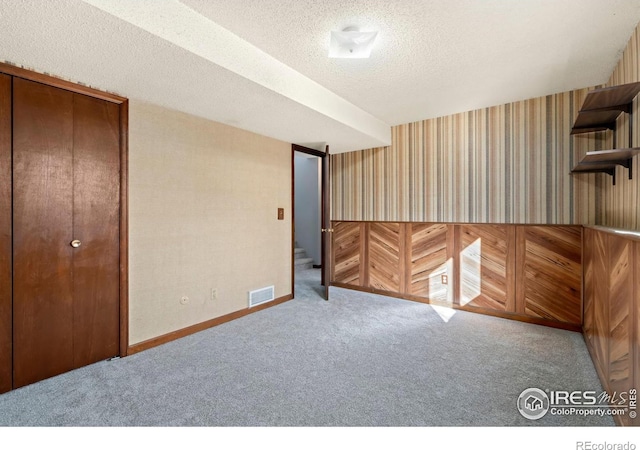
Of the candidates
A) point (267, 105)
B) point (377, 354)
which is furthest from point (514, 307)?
point (267, 105)

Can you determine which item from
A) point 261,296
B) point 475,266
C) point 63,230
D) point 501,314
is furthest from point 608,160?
point 63,230

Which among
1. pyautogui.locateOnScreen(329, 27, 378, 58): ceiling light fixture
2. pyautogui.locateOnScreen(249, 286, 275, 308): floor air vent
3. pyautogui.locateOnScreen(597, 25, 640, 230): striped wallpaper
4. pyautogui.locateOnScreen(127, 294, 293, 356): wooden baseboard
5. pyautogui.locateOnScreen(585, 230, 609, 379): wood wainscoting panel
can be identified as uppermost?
pyautogui.locateOnScreen(329, 27, 378, 58): ceiling light fixture

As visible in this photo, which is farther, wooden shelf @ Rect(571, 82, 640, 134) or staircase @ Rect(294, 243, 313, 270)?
staircase @ Rect(294, 243, 313, 270)

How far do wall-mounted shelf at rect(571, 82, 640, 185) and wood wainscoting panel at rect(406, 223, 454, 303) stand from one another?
1.53 m

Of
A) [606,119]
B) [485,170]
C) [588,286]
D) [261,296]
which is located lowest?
[261,296]

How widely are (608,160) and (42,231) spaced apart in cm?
415

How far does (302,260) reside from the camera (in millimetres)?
6594

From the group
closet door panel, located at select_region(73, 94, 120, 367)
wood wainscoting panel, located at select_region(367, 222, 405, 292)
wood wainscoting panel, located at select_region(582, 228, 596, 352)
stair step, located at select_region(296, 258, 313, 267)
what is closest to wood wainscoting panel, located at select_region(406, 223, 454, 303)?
wood wainscoting panel, located at select_region(367, 222, 405, 292)

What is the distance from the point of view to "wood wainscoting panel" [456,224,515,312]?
3.32 meters

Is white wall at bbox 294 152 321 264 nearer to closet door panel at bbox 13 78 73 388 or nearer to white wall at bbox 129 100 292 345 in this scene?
white wall at bbox 129 100 292 345

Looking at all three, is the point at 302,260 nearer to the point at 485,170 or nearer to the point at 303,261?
the point at 303,261

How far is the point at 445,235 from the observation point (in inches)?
148

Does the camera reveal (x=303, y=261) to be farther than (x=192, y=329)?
Yes

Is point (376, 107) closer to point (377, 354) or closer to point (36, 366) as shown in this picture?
point (377, 354)
